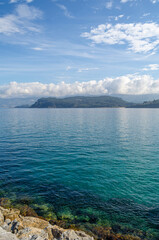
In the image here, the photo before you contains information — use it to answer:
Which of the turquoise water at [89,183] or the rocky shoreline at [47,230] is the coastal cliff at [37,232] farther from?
the turquoise water at [89,183]

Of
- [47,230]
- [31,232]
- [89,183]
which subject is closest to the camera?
[31,232]

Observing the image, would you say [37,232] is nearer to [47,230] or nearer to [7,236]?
[47,230]

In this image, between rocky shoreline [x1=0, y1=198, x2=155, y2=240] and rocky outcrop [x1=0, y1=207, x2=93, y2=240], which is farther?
rocky shoreline [x1=0, y1=198, x2=155, y2=240]

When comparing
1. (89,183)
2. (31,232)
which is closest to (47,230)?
(31,232)

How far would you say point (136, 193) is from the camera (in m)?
24.1

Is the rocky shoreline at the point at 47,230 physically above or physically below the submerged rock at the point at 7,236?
below

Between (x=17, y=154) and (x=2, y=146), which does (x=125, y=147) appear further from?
(x=2, y=146)

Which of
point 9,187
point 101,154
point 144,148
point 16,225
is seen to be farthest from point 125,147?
point 16,225

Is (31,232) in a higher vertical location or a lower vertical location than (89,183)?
higher

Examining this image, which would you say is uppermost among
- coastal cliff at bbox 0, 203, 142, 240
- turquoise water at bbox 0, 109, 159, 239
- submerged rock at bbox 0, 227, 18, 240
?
submerged rock at bbox 0, 227, 18, 240

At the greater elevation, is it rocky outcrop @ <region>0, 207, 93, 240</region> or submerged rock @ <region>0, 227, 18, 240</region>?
submerged rock @ <region>0, 227, 18, 240</region>

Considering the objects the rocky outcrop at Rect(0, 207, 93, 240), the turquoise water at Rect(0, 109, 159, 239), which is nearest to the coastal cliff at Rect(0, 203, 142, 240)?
the rocky outcrop at Rect(0, 207, 93, 240)

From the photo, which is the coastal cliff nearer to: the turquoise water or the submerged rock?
the submerged rock

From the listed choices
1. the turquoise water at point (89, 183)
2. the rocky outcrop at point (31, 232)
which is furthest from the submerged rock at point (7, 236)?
the turquoise water at point (89, 183)
